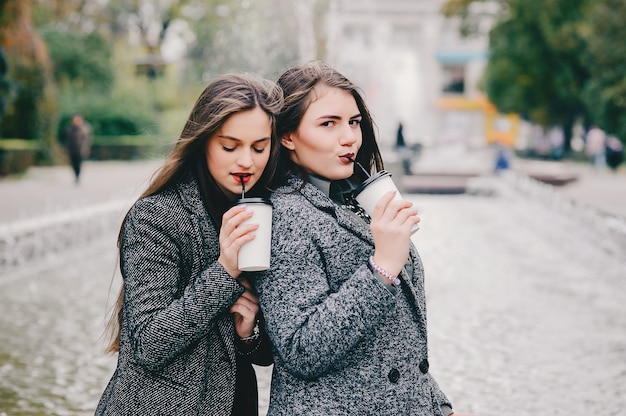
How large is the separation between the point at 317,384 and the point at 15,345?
4.88 metres

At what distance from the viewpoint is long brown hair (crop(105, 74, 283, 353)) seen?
198 centimetres

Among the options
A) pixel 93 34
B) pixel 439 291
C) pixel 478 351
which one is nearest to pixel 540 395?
pixel 478 351

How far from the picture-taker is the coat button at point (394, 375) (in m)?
1.90

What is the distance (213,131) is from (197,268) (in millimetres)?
324

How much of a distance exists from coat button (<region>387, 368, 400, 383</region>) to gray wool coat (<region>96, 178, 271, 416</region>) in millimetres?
346

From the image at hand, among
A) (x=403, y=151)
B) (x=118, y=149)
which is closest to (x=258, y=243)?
(x=403, y=151)

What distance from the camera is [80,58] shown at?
35.2m

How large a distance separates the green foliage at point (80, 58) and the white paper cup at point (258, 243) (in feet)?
113

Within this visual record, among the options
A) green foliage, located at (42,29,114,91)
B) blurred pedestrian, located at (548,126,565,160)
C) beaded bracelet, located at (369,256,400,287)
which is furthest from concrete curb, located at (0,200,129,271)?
blurred pedestrian, located at (548,126,565,160)

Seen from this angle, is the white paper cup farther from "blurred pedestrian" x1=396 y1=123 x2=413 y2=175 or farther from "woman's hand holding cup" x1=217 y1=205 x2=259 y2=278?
"blurred pedestrian" x1=396 y1=123 x2=413 y2=175

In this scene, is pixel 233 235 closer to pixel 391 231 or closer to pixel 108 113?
pixel 391 231

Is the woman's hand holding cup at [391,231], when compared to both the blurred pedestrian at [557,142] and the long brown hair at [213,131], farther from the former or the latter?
the blurred pedestrian at [557,142]

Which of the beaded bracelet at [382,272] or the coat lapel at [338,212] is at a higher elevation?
the coat lapel at [338,212]

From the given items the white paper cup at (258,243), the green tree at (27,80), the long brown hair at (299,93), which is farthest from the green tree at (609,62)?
the white paper cup at (258,243)
